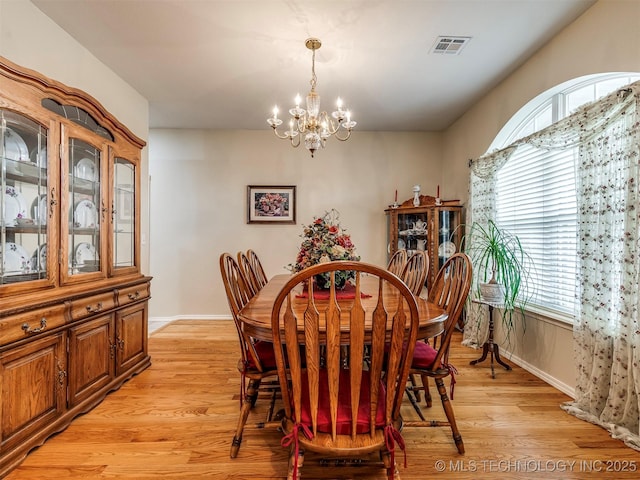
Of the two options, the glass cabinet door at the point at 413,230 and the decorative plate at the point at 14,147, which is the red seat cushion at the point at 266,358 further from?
the glass cabinet door at the point at 413,230

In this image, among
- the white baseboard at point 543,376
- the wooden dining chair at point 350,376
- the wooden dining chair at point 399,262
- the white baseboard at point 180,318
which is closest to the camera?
the wooden dining chair at point 350,376

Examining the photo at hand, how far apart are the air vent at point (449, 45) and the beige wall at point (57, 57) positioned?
2680 millimetres

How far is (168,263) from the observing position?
15.0 feet

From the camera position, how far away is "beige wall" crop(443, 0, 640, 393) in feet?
6.31

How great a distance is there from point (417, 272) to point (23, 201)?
8.11ft

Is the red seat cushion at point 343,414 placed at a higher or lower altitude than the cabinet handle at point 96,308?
lower

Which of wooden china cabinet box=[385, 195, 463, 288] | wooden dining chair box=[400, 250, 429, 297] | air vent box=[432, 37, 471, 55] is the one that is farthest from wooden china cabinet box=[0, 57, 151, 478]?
wooden china cabinet box=[385, 195, 463, 288]

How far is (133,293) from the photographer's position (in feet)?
8.76

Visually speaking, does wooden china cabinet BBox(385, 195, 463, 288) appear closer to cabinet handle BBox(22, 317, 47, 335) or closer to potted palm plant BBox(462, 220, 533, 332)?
potted palm plant BBox(462, 220, 533, 332)

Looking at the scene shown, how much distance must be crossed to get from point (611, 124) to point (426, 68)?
1.44m

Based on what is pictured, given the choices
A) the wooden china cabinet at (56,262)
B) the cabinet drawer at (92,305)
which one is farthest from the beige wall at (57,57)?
the cabinet drawer at (92,305)

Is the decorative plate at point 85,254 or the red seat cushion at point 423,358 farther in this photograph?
the decorative plate at point 85,254

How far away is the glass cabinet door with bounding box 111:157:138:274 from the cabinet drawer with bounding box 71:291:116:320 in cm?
26

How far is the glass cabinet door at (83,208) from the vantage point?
2121 millimetres
